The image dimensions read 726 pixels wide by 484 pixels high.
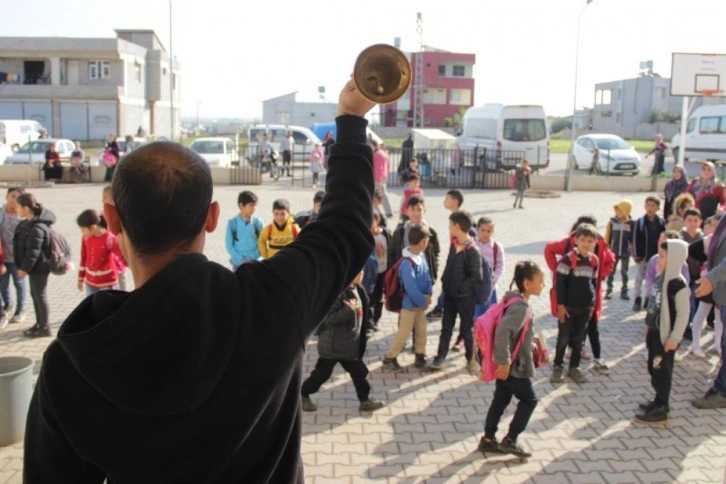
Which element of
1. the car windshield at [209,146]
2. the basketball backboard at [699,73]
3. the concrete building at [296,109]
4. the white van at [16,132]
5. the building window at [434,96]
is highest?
the building window at [434,96]

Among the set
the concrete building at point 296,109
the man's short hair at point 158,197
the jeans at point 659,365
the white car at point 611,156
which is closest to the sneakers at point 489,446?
the jeans at point 659,365

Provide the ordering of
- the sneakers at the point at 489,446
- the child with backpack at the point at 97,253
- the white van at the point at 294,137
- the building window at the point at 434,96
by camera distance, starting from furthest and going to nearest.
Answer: the building window at the point at 434,96 < the white van at the point at 294,137 < the child with backpack at the point at 97,253 < the sneakers at the point at 489,446

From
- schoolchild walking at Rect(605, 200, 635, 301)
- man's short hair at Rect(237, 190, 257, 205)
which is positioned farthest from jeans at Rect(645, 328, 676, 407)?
man's short hair at Rect(237, 190, 257, 205)

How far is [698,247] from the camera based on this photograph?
27.7 ft

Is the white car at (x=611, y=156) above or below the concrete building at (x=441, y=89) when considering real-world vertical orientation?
below

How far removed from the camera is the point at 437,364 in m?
7.54

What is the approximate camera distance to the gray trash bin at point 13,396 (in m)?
5.48

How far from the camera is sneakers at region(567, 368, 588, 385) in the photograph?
7.29m

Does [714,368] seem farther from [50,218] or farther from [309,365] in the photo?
[50,218]

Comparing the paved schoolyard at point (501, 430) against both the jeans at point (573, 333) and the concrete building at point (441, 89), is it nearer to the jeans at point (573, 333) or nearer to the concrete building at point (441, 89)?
the jeans at point (573, 333)

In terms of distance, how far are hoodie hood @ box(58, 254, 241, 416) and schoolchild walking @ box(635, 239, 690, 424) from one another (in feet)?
18.3

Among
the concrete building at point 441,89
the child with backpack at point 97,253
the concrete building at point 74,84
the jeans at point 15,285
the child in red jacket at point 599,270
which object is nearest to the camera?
the child in red jacket at point 599,270

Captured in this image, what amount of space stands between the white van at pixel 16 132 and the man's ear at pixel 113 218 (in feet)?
114

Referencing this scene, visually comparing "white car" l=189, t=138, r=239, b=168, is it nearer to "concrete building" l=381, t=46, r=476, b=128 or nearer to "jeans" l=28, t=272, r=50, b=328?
"jeans" l=28, t=272, r=50, b=328
